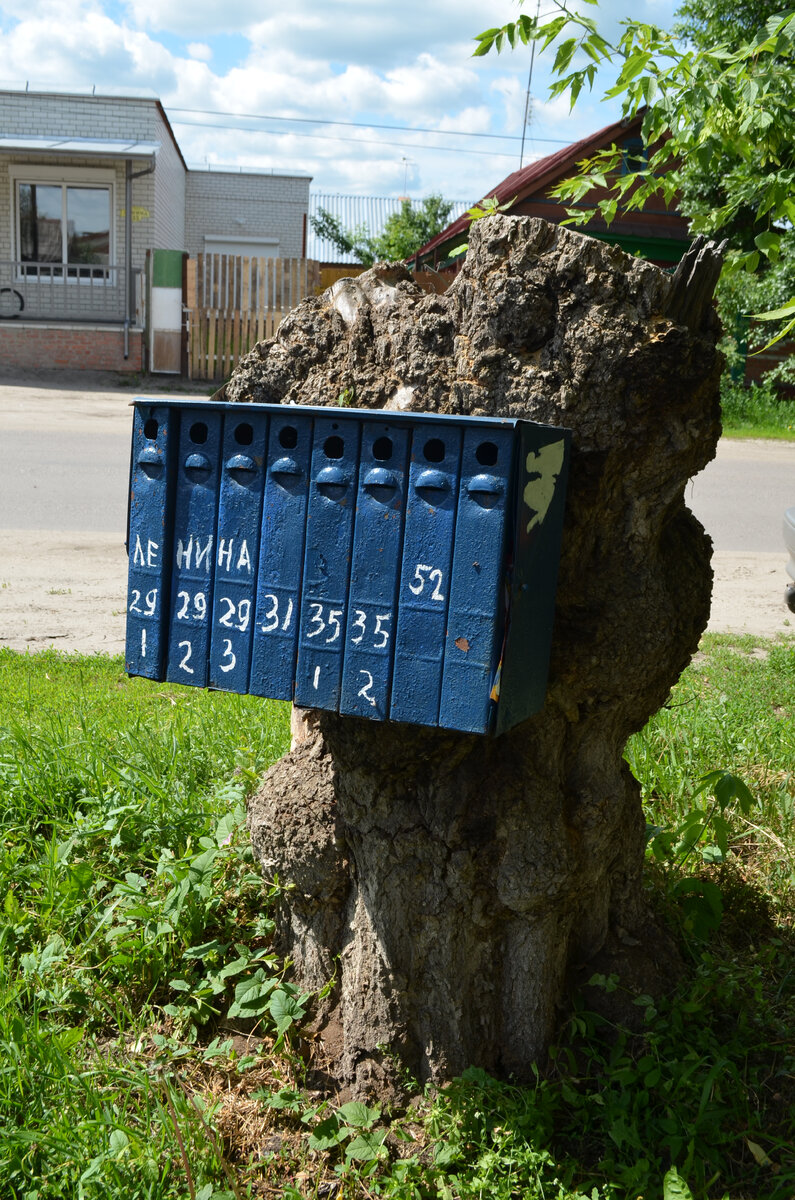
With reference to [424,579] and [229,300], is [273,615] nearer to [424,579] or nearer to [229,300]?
[424,579]

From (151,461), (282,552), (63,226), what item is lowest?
(282,552)

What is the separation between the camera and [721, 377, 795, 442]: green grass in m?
16.2

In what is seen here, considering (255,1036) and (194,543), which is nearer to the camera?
(194,543)

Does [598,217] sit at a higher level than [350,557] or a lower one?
higher

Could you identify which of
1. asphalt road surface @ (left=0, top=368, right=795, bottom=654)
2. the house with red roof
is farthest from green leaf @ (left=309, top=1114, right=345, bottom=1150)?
the house with red roof

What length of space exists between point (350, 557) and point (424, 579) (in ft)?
0.47

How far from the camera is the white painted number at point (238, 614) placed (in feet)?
6.29

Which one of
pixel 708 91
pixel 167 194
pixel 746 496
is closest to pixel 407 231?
pixel 167 194

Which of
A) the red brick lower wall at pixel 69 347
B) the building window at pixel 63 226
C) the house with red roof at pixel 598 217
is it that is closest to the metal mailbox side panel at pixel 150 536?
the house with red roof at pixel 598 217

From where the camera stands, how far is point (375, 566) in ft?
5.90

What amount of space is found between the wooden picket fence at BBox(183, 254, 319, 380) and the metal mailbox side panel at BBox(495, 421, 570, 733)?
18011 millimetres

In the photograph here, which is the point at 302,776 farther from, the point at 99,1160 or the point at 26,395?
the point at 26,395

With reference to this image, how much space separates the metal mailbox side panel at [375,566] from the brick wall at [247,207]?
1167 inches

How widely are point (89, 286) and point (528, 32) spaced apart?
788 inches
